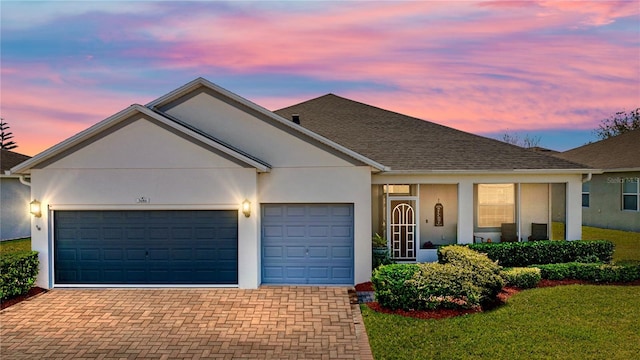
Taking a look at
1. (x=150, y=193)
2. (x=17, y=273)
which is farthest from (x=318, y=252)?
(x=17, y=273)

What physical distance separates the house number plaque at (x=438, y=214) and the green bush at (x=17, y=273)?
13281 mm

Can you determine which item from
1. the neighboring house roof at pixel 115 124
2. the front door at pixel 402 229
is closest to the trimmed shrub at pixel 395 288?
the neighboring house roof at pixel 115 124

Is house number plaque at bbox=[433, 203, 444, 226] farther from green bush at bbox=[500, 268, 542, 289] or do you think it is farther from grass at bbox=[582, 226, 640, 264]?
grass at bbox=[582, 226, 640, 264]

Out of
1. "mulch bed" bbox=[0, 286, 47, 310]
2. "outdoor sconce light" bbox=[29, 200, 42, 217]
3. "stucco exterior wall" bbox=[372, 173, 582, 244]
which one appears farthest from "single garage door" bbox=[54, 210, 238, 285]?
"stucco exterior wall" bbox=[372, 173, 582, 244]

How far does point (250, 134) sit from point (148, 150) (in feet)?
9.54

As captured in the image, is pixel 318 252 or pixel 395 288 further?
pixel 318 252

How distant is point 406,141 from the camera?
16.0 metres

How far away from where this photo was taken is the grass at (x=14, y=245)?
1762 cm

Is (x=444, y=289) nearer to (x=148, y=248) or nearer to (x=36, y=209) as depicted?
(x=148, y=248)

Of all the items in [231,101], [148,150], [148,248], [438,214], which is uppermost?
[231,101]

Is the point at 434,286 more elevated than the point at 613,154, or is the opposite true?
the point at 613,154

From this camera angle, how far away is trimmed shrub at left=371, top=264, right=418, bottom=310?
9.56m

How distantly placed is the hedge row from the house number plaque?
593cm

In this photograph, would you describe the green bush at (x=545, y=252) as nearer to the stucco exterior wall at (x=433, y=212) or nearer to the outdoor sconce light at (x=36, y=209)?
the stucco exterior wall at (x=433, y=212)
